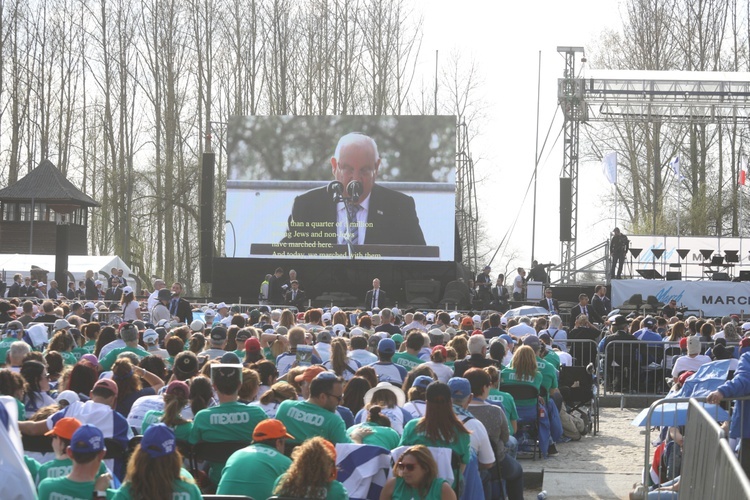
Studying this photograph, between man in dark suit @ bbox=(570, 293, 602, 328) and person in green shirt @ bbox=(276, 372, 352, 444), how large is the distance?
15361mm

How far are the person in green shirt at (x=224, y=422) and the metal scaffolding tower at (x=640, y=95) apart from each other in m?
23.1

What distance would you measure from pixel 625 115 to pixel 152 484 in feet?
87.1

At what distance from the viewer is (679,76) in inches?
1154

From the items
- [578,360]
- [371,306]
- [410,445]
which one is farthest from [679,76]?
[410,445]

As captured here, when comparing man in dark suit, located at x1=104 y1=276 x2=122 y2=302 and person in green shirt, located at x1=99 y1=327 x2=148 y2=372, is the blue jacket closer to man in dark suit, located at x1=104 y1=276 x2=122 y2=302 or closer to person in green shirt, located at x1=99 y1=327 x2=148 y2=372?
person in green shirt, located at x1=99 y1=327 x2=148 y2=372

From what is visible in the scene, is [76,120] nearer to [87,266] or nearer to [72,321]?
[87,266]

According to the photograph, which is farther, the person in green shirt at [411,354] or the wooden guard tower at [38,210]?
the wooden guard tower at [38,210]

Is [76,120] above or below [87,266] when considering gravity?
above

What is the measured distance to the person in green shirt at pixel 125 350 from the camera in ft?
35.8

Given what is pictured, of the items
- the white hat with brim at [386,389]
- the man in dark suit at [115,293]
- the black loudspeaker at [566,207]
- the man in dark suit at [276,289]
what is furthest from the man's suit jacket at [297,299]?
the white hat with brim at [386,389]

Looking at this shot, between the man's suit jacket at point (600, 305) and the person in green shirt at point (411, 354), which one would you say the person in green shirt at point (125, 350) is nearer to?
the person in green shirt at point (411, 354)

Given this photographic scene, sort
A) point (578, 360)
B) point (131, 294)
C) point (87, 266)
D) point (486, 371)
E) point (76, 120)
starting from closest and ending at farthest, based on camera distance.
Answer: point (486, 371), point (578, 360), point (131, 294), point (87, 266), point (76, 120)

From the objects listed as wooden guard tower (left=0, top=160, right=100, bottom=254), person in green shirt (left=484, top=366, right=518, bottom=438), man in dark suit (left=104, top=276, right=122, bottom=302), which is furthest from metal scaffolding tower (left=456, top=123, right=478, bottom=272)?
person in green shirt (left=484, top=366, right=518, bottom=438)

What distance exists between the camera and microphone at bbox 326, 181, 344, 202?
2952cm
